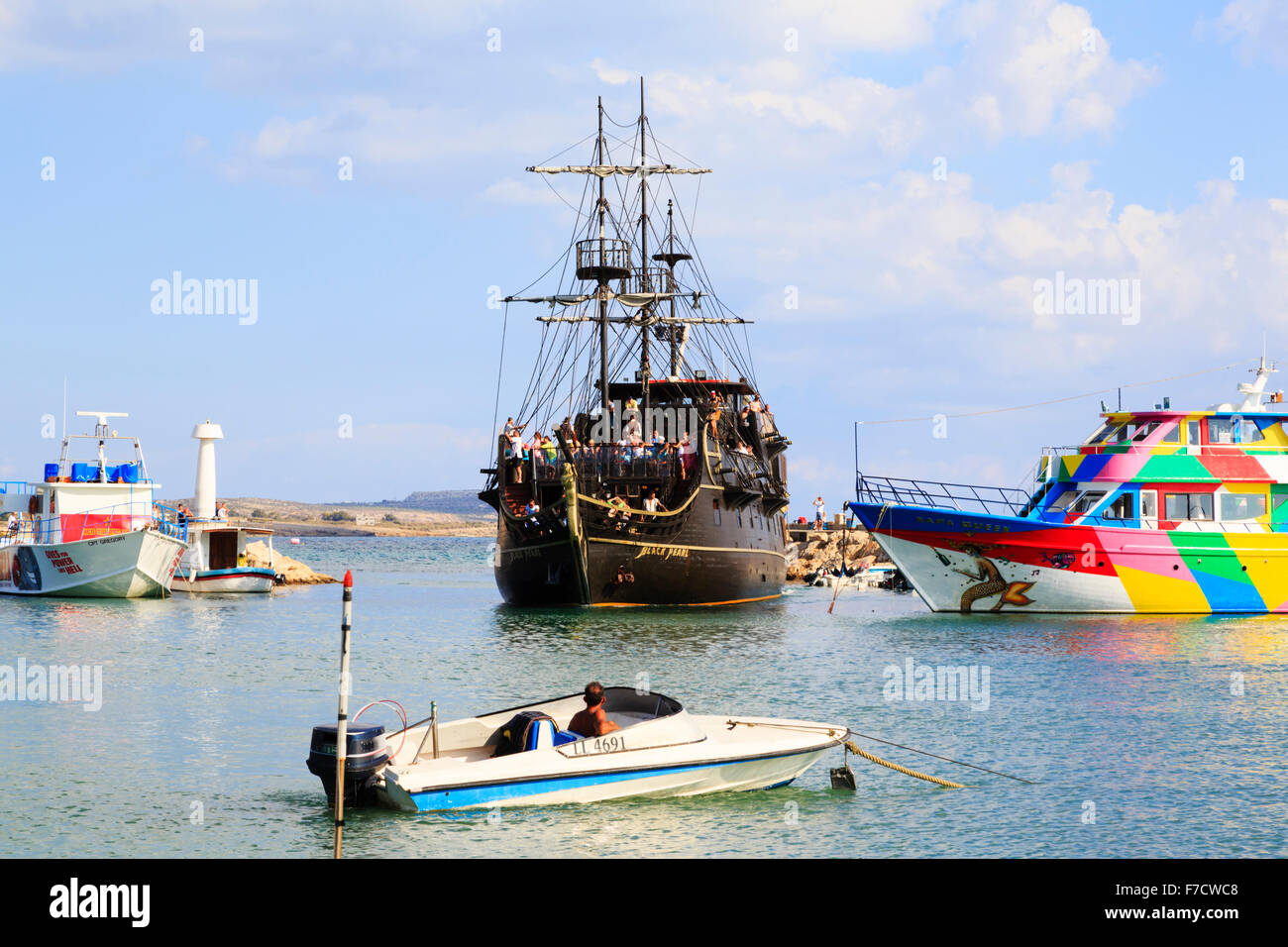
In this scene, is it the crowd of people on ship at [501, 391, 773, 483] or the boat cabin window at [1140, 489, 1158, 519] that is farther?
the crowd of people on ship at [501, 391, 773, 483]

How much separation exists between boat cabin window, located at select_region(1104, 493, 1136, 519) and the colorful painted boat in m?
0.03

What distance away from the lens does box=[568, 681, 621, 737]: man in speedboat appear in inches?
646

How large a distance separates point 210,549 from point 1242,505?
44.3 metres

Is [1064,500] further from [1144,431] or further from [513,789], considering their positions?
[513,789]

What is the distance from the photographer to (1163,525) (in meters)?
40.1

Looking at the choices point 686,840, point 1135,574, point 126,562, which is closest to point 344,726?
point 686,840

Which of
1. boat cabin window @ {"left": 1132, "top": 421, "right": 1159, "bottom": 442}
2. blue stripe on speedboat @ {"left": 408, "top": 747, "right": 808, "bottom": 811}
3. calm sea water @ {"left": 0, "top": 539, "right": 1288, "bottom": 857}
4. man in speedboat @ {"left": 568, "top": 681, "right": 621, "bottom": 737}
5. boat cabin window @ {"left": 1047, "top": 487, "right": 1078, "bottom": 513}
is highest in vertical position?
boat cabin window @ {"left": 1132, "top": 421, "right": 1159, "bottom": 442}

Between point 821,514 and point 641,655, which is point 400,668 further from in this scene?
point 821,514

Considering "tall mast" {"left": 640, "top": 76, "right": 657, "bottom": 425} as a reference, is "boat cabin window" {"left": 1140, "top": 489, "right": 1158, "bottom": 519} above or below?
below

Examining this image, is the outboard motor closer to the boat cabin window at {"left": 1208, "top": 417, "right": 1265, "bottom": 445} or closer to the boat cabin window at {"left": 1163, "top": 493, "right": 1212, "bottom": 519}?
the boat cabin window at {"left": 1163, "top": 493, "right": 1212, "bottom": 519}

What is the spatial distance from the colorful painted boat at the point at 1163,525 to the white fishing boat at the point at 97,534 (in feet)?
102

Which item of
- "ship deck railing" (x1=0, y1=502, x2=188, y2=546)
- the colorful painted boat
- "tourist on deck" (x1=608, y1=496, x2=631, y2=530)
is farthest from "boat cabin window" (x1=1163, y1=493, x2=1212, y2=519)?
"ship deck railing" (x1=0, y1=502, x2=188, y2=546)

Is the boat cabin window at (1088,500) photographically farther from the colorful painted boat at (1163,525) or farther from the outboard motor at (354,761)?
the outboard motor at (354,761)
